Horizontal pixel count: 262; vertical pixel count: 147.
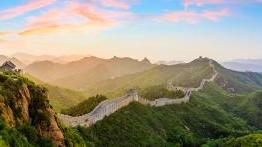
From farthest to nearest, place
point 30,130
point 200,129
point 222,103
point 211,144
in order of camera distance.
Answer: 1. point 222,103
2. point 200,129
3. point 211,144
4. point 30,130

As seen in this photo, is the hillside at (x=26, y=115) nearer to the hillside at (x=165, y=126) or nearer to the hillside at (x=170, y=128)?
the hillside at (x=170, y=128)

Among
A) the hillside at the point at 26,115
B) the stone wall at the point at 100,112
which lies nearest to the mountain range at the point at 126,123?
the hillside at the point at 26,115

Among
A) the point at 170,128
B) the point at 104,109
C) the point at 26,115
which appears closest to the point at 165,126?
the point at 170,128

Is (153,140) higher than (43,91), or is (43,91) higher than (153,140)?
(43,91)

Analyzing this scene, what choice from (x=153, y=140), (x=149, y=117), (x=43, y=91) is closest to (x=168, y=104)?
(x=149, y=117)

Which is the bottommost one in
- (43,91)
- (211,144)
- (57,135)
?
(211,144)

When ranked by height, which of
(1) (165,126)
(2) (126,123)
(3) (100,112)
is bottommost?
(1) (165,126)

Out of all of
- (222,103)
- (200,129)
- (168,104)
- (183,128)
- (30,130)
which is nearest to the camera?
(30,130)

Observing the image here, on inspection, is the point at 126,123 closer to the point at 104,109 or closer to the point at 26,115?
the point at 104,109

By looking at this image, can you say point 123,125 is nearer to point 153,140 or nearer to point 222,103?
point 153,140
